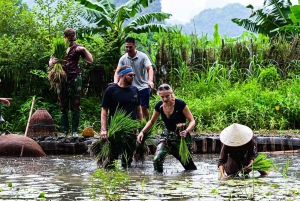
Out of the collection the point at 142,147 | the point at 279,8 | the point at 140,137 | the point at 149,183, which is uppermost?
the point at 279,8

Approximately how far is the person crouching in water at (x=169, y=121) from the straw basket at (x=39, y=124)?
15.7ft

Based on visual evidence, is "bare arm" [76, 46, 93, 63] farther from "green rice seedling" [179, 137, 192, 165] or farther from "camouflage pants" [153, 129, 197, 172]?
"green rice seedling" [179, 137, 192, 165]

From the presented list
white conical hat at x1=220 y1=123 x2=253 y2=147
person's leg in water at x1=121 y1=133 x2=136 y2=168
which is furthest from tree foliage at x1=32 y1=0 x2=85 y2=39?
white conical hat at x1=220 y1=123 x2=253 y2=147

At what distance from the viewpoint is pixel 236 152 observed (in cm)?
892

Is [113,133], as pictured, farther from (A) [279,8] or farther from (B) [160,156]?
(A) [279,8]

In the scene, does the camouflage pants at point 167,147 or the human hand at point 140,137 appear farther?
the human hand at point 140,137

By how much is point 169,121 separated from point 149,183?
1602 mm

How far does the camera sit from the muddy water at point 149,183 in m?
7.20

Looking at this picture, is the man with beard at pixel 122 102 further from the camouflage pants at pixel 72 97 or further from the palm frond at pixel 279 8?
the palm frond at pixel 279 8

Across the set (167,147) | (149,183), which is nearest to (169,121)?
(167,147)

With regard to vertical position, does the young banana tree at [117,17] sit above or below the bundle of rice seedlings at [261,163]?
above

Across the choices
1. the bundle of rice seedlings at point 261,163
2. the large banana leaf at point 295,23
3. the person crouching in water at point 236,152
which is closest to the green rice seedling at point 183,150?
the person crouching in water at point 236,152

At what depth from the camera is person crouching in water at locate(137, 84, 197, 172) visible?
9750 millimetres

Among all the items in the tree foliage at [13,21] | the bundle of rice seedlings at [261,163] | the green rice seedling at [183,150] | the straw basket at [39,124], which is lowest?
the bundle of rice seedlings at [261,163]
